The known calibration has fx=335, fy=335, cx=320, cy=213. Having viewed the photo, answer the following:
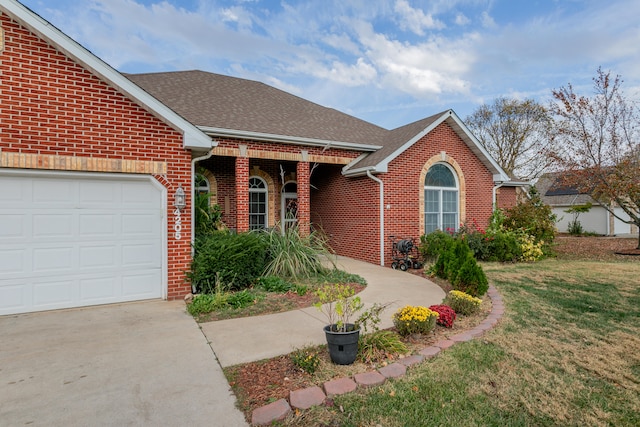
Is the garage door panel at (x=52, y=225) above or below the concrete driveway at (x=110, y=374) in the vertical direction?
above

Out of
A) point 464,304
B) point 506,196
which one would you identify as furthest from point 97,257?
point 506,196

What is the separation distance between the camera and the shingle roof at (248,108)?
33.8 feet

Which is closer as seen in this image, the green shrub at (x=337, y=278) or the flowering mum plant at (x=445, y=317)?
the flowering mum plant at (x=445, y=317)

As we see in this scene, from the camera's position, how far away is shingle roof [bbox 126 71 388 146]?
10.3 meters

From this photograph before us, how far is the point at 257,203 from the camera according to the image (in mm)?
12523

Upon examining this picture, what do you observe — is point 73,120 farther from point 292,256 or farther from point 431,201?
point 431,201

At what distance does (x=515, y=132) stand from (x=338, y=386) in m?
27.2

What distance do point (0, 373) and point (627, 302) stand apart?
30.5 feet

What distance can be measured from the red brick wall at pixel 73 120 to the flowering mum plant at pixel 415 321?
421 cm

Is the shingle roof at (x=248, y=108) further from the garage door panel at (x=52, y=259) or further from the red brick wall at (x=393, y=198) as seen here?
the garage door panel at (x=52, y=259)

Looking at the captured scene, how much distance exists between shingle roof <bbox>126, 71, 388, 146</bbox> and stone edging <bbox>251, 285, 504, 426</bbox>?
26.4 ft

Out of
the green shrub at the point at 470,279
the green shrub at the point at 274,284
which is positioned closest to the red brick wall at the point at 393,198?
the green shrub at the point at 470,279

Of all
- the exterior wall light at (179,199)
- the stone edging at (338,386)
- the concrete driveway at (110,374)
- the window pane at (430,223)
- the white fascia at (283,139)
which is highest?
the white fascia at (283,139)

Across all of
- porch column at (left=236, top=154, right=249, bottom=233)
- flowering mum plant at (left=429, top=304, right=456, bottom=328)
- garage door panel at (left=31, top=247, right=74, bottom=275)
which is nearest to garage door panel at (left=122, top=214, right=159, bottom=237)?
garage door panel at (left=31, top=247, right=74, bottom=275)
